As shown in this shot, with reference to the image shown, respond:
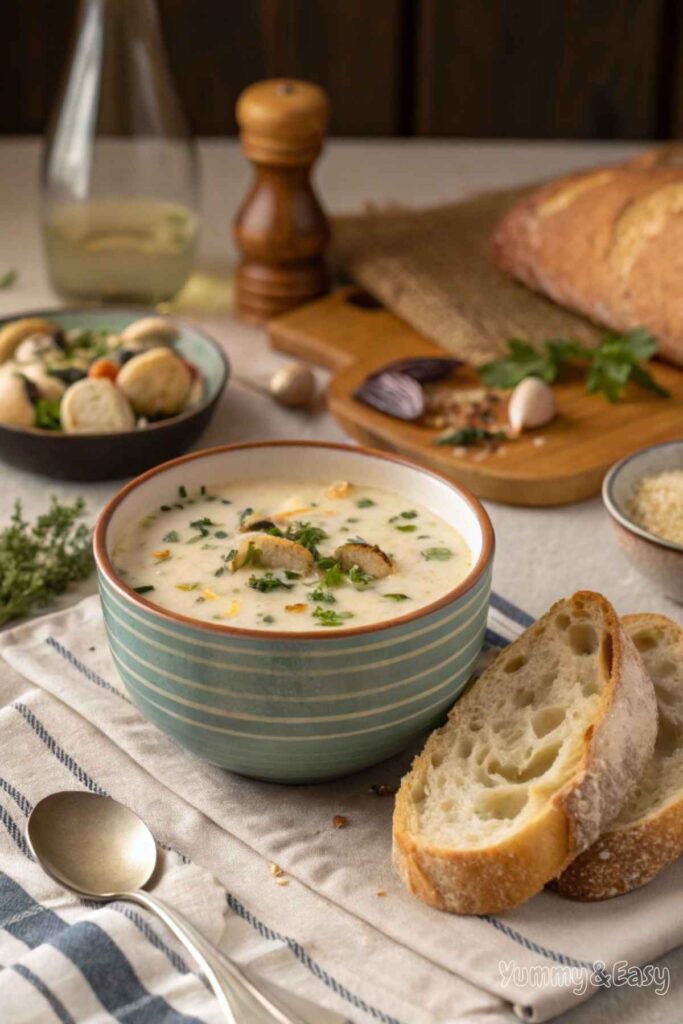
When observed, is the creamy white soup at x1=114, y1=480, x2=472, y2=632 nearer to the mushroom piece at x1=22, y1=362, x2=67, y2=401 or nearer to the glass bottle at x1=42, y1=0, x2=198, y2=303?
the mushroom piece at x1=22, y1=362, x2=67, y2=401

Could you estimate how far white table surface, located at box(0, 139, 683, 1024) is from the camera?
1857mm

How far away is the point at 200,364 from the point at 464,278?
0.68m

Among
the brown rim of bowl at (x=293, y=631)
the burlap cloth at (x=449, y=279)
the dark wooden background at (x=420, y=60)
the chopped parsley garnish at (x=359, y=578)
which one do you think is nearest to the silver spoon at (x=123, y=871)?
the brown rim of bowl at (x=293, y=631)

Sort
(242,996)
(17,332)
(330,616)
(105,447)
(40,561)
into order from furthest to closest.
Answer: (17,332), (105,447), (40,561), (330,616), (242,996)

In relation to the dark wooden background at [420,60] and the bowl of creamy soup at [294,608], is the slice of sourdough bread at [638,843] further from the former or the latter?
the dark wooden background at [420,60]

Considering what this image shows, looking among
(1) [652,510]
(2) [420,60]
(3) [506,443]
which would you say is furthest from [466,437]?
(2) [420,60]

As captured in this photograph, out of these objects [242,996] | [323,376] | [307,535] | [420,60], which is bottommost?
[323,376]

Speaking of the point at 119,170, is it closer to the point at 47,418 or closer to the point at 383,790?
the point at 47,418

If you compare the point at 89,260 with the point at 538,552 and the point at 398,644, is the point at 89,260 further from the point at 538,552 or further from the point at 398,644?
the point at 398,644

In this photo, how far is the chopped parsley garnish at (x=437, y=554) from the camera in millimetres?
1490

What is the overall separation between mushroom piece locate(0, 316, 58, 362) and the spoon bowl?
1.07 meters

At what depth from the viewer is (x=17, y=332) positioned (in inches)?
88.7

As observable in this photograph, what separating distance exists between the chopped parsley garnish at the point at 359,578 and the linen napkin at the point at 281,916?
0.20 meters

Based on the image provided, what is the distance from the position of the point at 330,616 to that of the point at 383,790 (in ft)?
0.65
